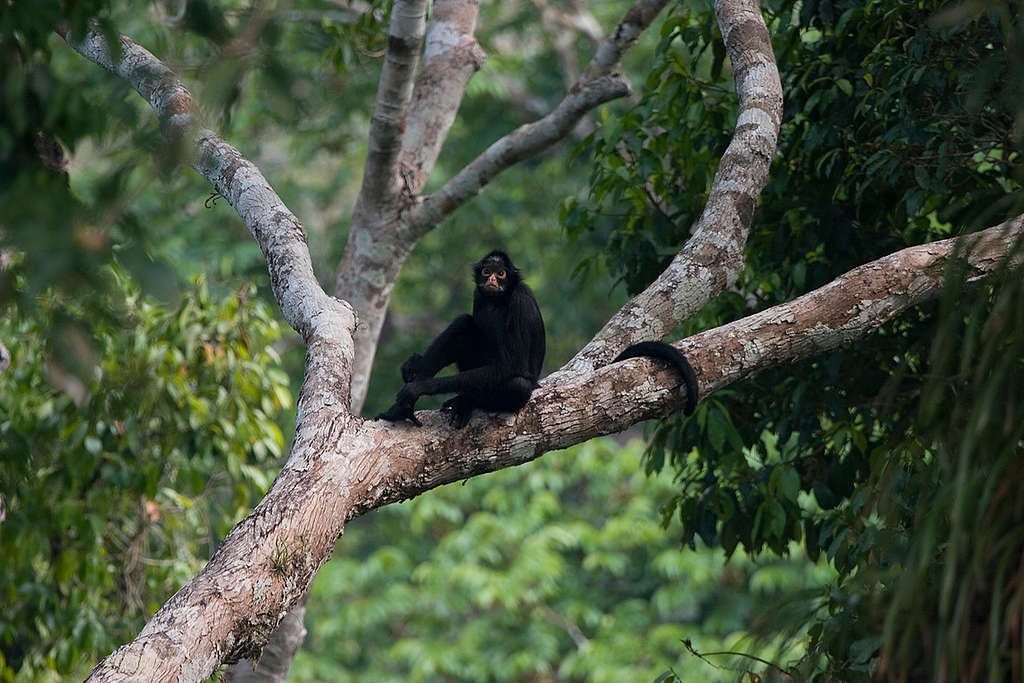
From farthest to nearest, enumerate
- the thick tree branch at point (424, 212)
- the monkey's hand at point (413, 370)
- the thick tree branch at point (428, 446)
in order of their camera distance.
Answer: the thick tree branch at point (424, 212) < the monkey's hand at point (413, 370) < the thick tree branch at point (428, 446)

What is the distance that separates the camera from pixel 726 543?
152 inches

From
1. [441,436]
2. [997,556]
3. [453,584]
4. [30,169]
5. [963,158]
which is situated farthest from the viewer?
[453,584]

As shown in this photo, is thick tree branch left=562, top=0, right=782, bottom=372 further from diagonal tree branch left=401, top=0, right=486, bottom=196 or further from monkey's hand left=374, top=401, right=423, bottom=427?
diagonal tree branch left=401, top=0, right=486, bottom=196

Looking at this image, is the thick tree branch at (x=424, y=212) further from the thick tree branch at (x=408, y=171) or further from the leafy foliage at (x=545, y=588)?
the leafy foliage at (x=545, y=588)

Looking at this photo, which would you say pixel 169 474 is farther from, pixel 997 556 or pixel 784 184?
pixel 997 556

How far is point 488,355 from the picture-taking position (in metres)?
3.73

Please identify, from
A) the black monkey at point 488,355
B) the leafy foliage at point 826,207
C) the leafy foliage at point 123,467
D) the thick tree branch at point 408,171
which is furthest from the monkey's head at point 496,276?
the leafy foliage at point 123,467

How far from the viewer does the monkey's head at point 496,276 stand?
12.5 ft

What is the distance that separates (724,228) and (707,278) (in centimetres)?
20

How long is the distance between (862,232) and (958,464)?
2294 mm

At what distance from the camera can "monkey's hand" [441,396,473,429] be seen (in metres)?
2.85

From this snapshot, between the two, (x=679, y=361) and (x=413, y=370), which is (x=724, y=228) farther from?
(x=413, y=370)

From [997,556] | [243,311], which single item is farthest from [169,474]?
[997,556]

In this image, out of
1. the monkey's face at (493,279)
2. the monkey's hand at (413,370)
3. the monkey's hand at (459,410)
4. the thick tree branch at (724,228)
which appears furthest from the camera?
the monkey's face at (493,279)
